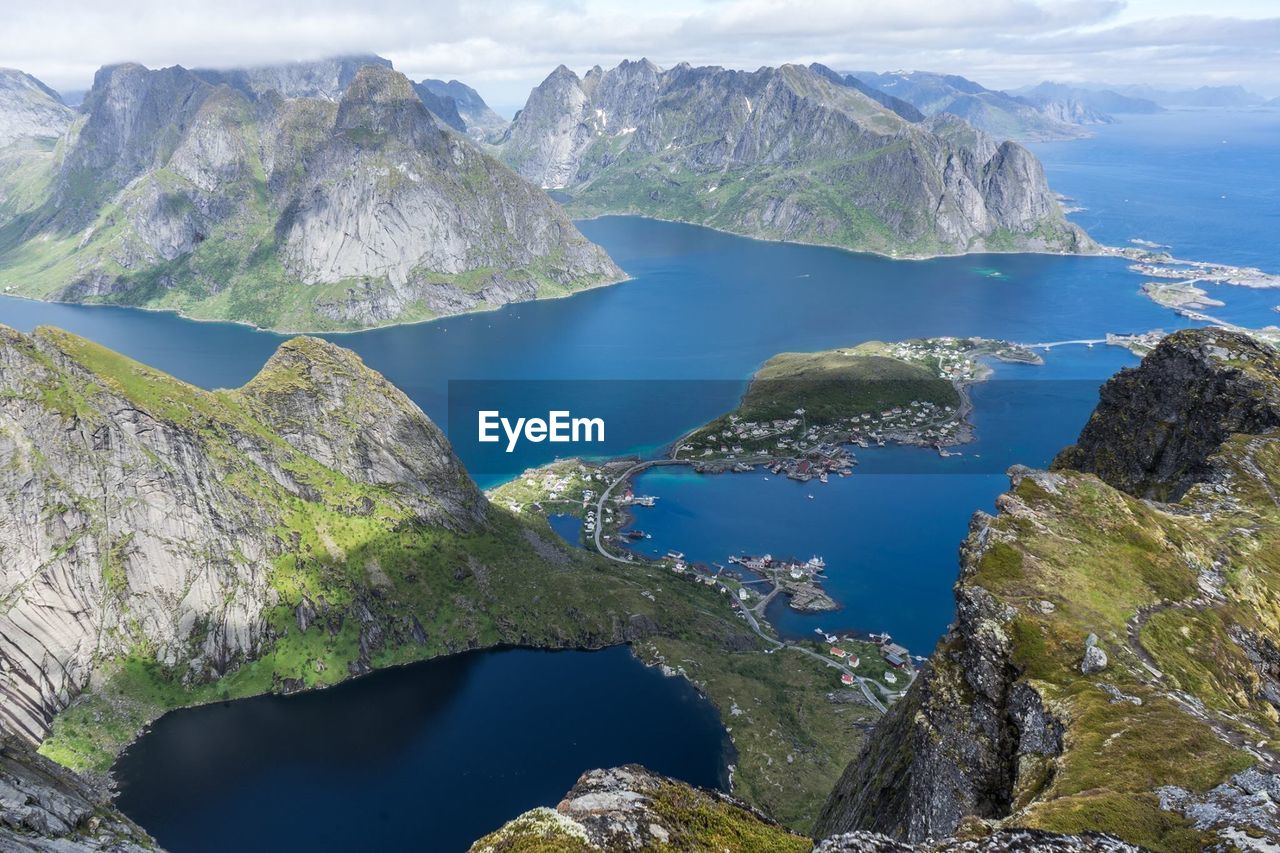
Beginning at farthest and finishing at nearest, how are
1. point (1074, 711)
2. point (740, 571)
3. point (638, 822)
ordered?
point (740, 571), point (1074, 711), point (638, 822)

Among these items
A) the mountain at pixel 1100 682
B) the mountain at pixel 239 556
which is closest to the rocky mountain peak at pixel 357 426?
the mountain at pixel 239 556

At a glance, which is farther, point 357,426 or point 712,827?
point 357,426

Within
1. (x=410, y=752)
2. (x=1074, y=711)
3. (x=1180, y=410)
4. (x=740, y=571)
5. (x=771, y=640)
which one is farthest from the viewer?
(x=740, y=571)

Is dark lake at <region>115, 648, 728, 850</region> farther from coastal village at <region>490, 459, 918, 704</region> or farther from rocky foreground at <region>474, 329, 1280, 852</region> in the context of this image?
rocky foreground at <region>474, 329, 1280, 852</region>

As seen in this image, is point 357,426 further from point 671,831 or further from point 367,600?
point 671,831

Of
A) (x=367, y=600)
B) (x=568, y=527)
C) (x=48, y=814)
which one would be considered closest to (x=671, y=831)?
(x=48, y=814)

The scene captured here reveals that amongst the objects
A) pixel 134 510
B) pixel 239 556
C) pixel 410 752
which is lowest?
pixel 410 752

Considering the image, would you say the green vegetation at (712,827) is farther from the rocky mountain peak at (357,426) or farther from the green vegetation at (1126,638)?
the rocky mountain peak at (357,426)

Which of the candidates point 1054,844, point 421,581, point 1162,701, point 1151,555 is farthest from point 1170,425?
point 421,581
